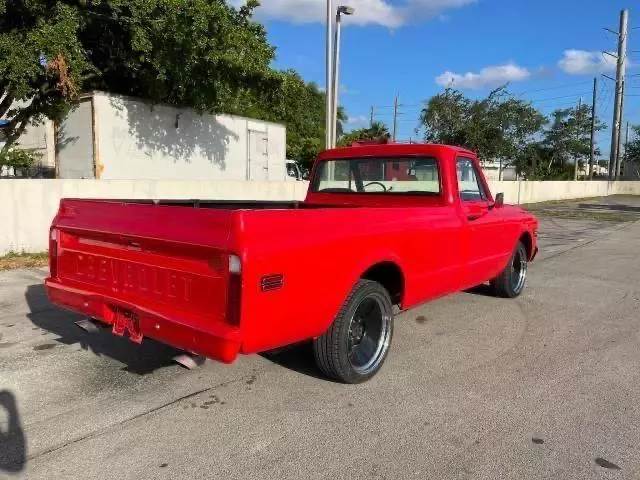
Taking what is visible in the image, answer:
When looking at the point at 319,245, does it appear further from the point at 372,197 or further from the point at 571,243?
the point at 571,243

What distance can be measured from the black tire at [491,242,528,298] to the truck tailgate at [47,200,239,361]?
437 cm

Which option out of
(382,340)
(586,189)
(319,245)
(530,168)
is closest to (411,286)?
(382,340)

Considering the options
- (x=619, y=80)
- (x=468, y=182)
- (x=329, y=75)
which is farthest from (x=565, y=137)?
(x=468, y=182)

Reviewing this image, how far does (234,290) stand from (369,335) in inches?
61.3

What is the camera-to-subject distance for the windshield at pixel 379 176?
211 inches

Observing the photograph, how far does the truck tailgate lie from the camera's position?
3184 mm

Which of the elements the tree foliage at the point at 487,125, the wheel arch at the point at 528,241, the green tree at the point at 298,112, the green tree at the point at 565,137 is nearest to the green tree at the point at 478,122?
the tree foliage at the point at 487,125

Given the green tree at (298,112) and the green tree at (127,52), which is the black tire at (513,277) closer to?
the green tree at (127,52)

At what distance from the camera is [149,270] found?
11.8 ft

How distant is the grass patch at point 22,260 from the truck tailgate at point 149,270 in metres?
4.79

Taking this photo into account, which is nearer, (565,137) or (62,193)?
(62,193)

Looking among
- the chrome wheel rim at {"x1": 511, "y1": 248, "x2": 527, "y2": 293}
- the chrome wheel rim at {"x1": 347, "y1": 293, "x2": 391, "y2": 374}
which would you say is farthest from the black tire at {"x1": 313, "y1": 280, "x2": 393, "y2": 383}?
the chrome wheel rim at {"x1": 511, "y1": 248, "x2": 527, "y2": 293}

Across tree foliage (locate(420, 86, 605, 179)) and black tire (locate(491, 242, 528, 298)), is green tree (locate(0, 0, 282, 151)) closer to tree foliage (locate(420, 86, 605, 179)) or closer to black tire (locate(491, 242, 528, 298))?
black tire (locate(491, 242, 528, 298))

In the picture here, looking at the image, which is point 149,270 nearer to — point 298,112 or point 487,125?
point 298,112
